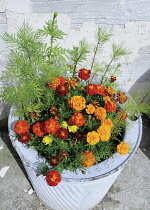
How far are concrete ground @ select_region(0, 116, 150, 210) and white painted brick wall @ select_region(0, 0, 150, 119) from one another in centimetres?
86

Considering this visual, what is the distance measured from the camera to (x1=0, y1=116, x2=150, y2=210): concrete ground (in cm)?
182

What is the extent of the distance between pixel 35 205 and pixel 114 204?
25.1 inches

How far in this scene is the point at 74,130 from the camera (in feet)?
4.17

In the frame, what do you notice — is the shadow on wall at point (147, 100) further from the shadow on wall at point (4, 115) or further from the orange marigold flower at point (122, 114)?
the shadow on wall at point (4, 115)

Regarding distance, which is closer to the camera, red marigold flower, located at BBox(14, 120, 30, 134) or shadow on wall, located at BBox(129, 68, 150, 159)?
red marigold flower, located at BBox(14, 120, 30, 134)

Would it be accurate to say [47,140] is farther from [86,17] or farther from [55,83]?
[86,17]

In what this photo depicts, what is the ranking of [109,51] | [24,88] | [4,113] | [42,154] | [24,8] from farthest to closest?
[4,113]
[109,51]
[24,8]
[42,154]
[24,88]

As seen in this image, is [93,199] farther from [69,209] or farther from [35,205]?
[35,205]

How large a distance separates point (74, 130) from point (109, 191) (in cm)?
92

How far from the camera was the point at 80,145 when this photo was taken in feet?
4.26

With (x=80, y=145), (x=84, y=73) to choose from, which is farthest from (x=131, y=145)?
(x=84, y=73)

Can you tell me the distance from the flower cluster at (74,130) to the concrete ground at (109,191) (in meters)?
0.69

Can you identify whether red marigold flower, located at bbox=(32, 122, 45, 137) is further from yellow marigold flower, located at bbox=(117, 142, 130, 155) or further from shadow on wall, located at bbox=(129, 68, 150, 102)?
shadow on wall, located at bbox=(129, 68, 150, 102)

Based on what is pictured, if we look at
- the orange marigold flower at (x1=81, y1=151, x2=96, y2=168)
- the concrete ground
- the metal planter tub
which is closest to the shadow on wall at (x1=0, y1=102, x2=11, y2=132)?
the concrete ground
